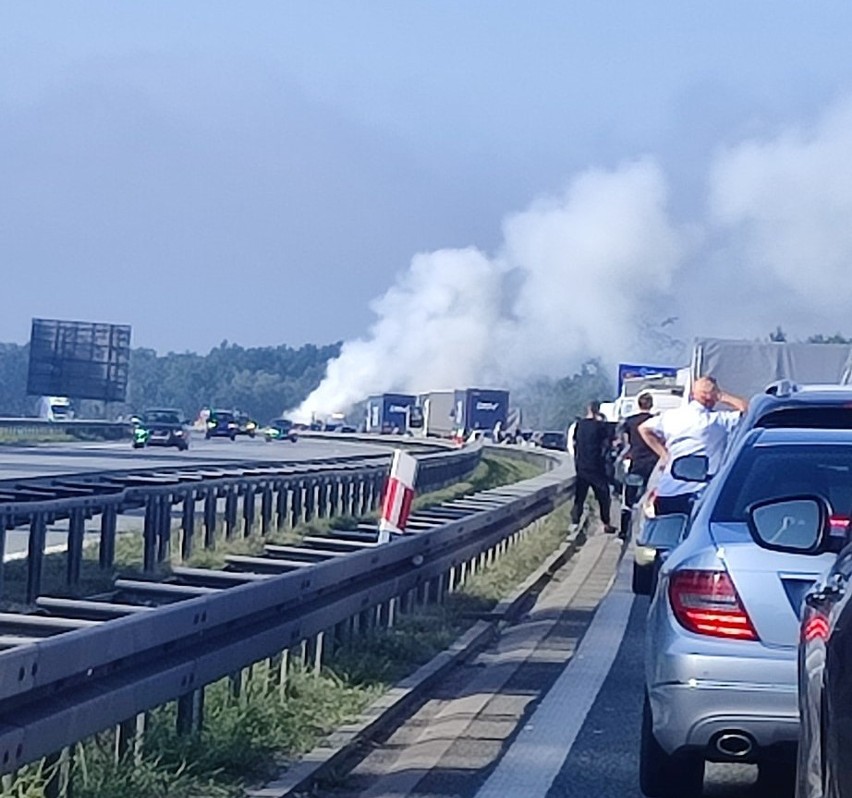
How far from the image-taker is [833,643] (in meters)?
4.93

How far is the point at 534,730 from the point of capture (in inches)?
411

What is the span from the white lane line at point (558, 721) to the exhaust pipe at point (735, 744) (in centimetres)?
118

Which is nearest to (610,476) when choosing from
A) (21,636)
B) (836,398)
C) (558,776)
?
(836,398)

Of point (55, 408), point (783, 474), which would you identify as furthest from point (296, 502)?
point (55, 408)

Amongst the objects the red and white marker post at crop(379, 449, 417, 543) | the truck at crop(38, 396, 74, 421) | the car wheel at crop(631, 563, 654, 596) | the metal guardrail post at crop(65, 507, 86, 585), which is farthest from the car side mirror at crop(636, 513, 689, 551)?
the truck at crop(38, 396, 74, 421)

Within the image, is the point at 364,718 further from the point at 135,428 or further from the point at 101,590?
the point at 135,428

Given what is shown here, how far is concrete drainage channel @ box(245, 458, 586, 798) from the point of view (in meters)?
8.60

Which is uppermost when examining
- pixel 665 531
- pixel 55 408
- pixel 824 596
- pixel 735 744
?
pixel 55 408

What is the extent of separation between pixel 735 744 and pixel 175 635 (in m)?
2.14

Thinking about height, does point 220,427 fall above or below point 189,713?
above

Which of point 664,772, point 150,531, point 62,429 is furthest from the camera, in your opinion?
point 62,429

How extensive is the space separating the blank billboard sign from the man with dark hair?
1897 inches

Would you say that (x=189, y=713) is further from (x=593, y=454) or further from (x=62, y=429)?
(x=62, y=429)

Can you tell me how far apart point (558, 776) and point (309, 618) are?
1621 millimetres
